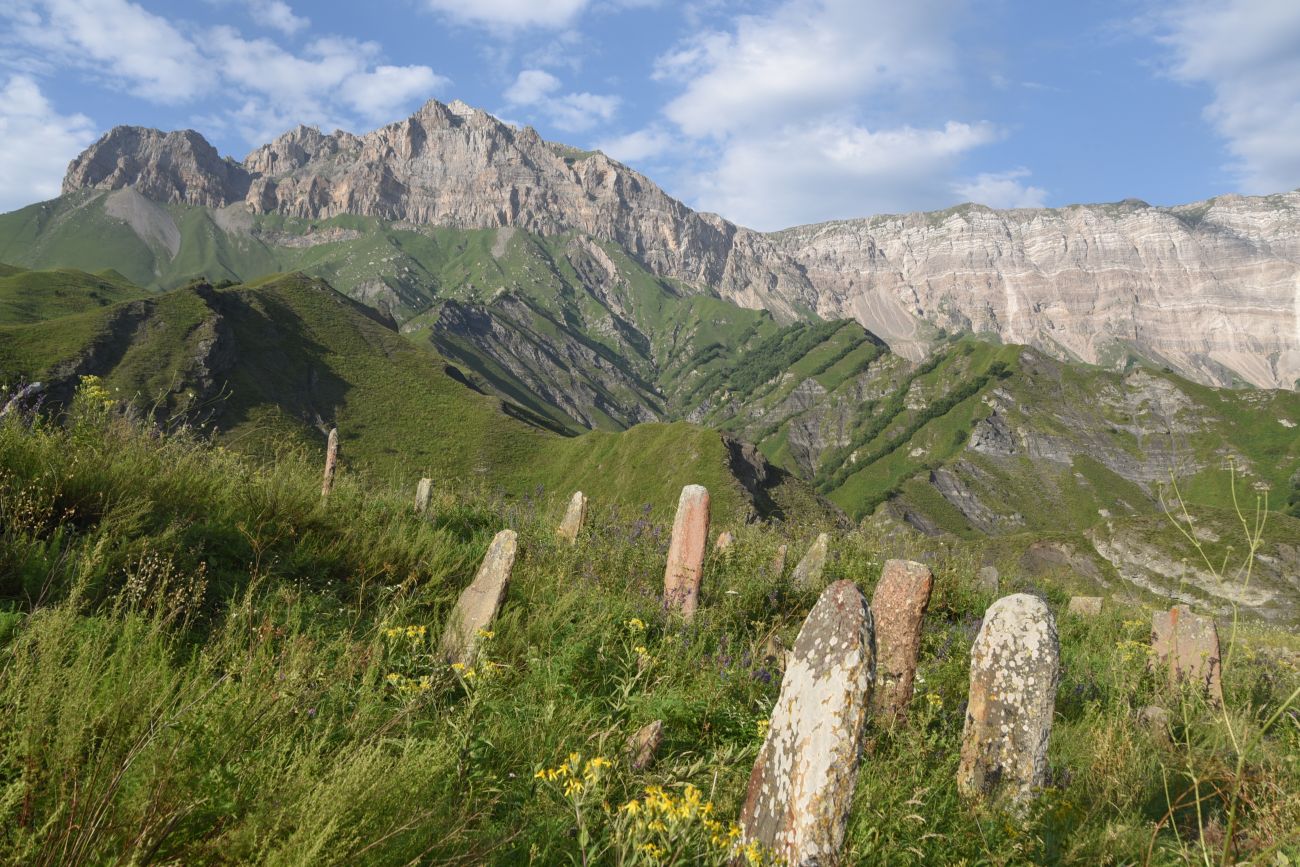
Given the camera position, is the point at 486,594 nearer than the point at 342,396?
Yes

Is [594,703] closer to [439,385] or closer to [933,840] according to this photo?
[933,840]

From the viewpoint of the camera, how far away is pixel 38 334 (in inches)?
2165

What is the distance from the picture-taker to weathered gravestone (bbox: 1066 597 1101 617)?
40.2ft

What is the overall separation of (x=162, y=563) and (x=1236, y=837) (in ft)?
24.3

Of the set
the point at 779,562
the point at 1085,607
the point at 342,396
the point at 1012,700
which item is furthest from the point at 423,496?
the point at 342,396

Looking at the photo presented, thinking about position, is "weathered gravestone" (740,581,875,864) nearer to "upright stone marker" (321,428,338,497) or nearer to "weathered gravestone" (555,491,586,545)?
"upright stone marker" (321,428,338,497)

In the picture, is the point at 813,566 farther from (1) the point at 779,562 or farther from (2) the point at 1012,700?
(2) the point at 1012,700

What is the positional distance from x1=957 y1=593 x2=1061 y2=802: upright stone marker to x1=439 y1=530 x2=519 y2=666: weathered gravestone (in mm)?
3729

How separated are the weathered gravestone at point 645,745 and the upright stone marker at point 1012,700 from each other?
2357 mm

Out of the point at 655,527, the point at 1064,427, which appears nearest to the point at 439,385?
the point at 655,527

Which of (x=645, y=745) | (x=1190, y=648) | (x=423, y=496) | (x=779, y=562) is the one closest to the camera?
(x=645, y=745)

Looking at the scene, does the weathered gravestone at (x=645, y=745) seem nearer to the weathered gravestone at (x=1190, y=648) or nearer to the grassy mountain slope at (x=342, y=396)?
the weathered gravestone at (x=1190, y=648)

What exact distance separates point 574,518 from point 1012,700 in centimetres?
665

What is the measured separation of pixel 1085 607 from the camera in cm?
1283
